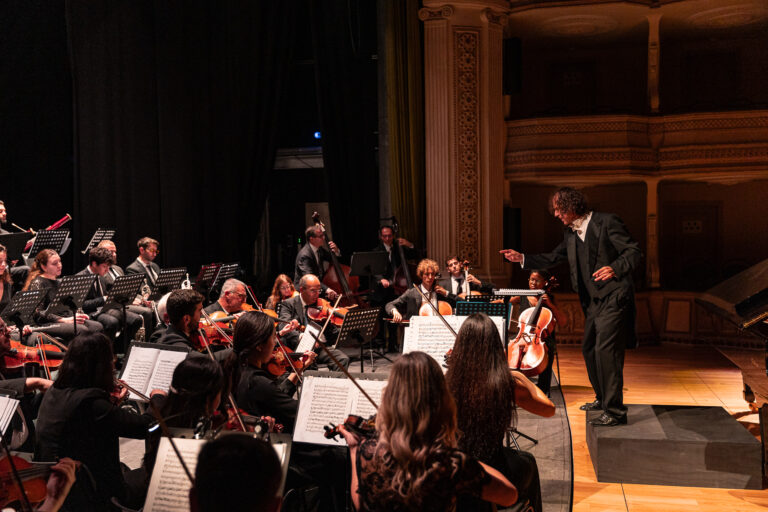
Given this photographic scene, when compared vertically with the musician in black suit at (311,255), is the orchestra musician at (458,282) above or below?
below

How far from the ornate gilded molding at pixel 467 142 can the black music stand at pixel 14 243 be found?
5.10 metres

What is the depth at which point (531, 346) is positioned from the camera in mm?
5715

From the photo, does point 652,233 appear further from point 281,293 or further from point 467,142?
point 281,293

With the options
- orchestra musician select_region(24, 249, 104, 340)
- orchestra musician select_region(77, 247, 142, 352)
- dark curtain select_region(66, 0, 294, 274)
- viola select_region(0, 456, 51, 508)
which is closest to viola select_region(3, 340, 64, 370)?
orchestra musician select_region(24, 249, 104, 340)

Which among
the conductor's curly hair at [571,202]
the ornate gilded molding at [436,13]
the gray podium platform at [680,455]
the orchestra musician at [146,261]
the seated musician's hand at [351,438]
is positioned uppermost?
the ornate gilded molding at [436,13]

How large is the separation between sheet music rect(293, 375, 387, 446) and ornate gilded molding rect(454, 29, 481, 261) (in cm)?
617

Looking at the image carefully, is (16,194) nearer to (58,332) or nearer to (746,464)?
(58,332)

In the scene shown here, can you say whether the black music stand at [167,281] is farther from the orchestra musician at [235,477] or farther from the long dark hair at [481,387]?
the orchestra musician at [235,477]

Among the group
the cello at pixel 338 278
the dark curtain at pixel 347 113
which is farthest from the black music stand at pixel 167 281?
the dark curtain at pixel 347 113

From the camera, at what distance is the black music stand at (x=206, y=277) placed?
7.00 m

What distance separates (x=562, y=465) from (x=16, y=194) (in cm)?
823

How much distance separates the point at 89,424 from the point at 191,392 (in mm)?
477

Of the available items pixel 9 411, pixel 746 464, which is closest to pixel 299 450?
pixel 9 411

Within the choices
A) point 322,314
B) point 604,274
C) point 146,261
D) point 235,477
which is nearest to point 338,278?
point 322,314
